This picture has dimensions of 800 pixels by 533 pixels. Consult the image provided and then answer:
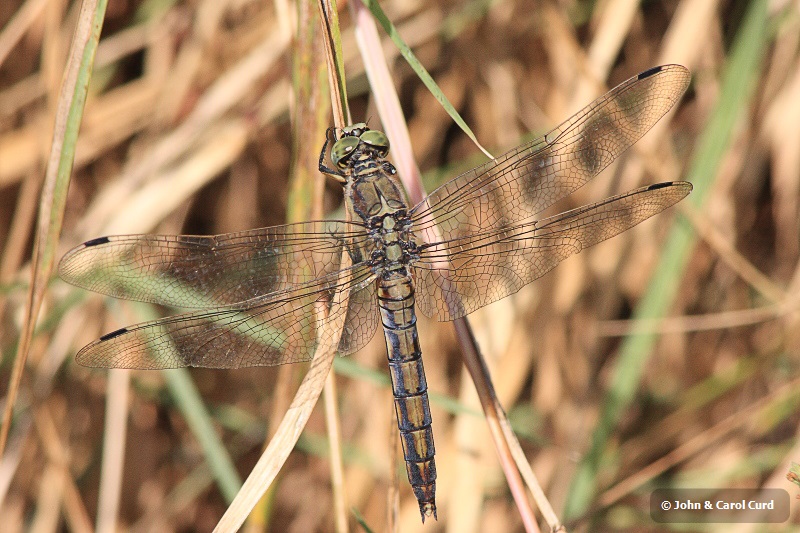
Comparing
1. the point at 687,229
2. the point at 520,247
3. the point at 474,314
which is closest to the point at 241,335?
the point at 520,247

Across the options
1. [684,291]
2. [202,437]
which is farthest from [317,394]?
[684,291]

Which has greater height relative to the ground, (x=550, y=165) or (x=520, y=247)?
(x=550, y=165)

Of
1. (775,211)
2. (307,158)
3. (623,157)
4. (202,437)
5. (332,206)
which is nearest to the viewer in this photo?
(307,158)

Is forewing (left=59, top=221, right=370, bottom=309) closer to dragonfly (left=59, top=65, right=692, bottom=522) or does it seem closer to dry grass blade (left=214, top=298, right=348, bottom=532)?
dragonfly (left=59, top=65, right=692, bottom=522)

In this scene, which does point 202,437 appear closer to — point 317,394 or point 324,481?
point 317,394

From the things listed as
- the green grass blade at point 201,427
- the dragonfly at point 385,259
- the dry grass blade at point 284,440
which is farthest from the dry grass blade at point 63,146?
the green grass blade at point 201,427

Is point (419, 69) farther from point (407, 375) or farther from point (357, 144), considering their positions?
point (407, 375)

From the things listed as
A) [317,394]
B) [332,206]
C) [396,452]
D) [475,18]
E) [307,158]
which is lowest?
[396,452]
